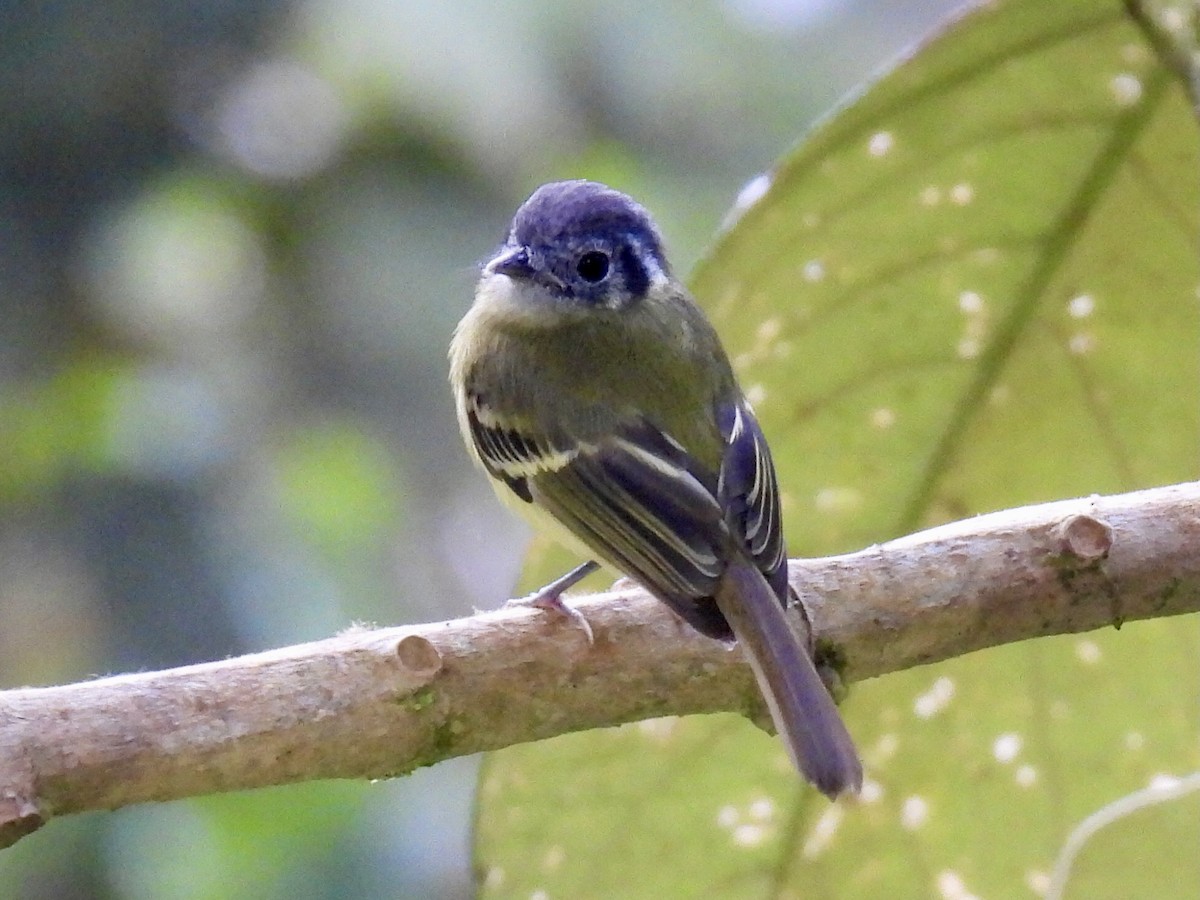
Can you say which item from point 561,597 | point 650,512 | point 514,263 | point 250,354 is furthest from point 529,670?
point 250,354

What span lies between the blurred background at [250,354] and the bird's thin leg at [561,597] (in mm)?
1632

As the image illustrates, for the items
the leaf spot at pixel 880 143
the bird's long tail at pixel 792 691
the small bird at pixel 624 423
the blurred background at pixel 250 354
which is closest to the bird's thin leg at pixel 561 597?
the small bird at pixel 624 423

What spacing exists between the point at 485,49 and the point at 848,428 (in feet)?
8.35

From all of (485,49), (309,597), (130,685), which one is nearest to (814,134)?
(130,685)

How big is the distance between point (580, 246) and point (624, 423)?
0.32 meters

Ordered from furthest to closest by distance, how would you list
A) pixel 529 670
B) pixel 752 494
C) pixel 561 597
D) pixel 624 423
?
1. pixel 624 423
2. pixel 752 494
3. pixel 561 597
4. pixel 529 670

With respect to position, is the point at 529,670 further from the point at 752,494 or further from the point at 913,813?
the point at 913,813

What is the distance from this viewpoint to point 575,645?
1.82 m

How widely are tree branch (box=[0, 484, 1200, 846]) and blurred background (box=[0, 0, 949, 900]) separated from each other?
80.3 inches

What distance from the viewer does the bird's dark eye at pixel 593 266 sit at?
8.51 ft

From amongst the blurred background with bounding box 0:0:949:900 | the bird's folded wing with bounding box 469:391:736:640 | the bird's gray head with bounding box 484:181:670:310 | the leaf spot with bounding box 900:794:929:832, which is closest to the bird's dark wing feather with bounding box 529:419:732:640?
the bird's folded wing with bounding box 469:391:736:640

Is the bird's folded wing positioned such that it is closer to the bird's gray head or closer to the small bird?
the small bird

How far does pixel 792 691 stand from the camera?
5.95 feet

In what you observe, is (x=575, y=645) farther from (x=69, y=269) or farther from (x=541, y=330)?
(x=69, y=269)
